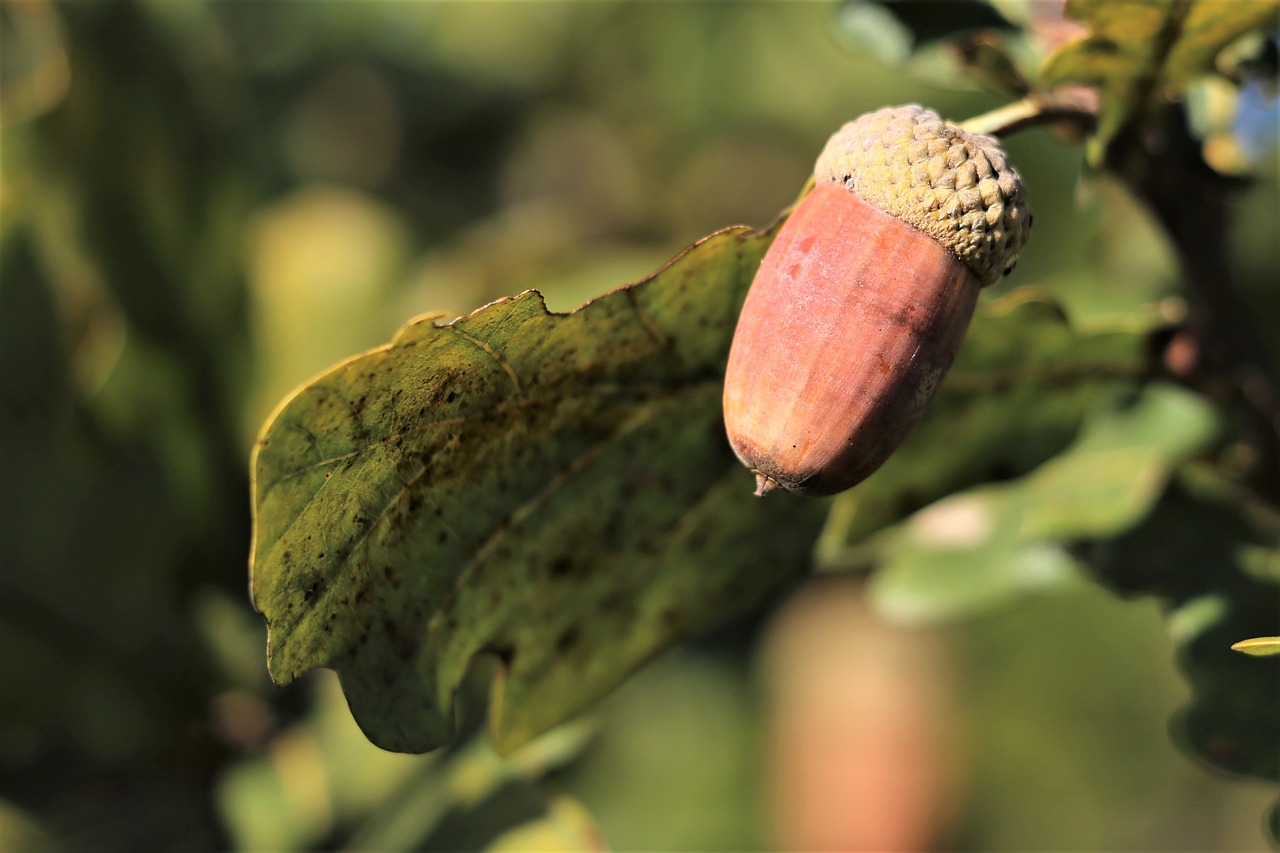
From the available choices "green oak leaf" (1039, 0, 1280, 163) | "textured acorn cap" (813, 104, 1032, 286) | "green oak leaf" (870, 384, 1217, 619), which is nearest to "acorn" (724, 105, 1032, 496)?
"textured acorn cap" (813, 104, 1032, 286)

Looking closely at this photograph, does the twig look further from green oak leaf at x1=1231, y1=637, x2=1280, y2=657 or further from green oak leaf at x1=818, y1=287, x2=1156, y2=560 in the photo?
green oak leaf at x1=1231, y1=637, x2=1280, y2=657

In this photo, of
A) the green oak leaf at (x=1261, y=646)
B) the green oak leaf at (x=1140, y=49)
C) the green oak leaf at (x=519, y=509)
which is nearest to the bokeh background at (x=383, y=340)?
the green oak leaf at (x=1140, y=49)

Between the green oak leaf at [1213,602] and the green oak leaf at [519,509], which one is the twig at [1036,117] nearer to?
the green oak leaf at [519,509]

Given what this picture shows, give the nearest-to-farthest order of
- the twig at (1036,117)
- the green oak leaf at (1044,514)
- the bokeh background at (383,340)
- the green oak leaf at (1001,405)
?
the twig at (1036,117) → the green oak leaf at (1001,405) → the green oak leaf at (1044,514) → the bokeh background at (383,340)

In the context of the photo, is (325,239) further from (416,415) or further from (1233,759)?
(1233,759)

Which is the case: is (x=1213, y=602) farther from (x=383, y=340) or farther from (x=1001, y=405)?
(x=383, y=340)

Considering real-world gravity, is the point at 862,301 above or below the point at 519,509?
above

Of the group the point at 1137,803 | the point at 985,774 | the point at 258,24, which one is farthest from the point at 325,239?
the point at 1137,803

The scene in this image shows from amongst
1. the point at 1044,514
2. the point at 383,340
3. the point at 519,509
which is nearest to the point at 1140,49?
the point at 1044,514
